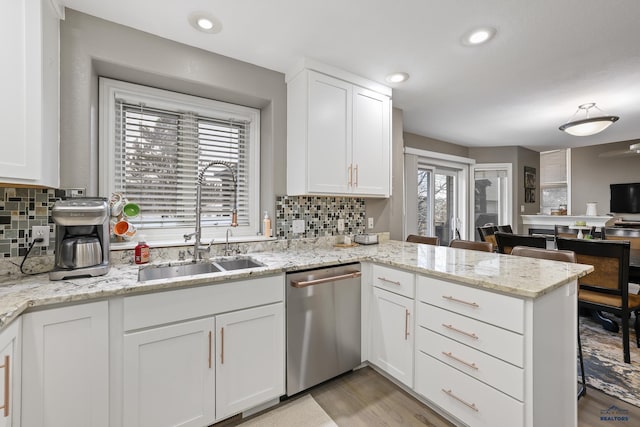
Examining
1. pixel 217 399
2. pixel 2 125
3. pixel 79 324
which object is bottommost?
pixel 217 399

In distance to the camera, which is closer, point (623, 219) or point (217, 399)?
point (217, 399)

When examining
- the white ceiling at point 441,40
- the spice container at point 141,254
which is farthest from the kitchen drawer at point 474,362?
the white ceiling at point 441,40

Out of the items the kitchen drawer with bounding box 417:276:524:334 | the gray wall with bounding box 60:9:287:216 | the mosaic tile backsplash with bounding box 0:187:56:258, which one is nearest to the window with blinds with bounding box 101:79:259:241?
the gray wall with bounding box 60:9:287:216

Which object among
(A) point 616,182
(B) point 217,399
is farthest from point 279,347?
(A) point 616,182

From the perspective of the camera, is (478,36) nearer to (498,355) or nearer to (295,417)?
(498,355)

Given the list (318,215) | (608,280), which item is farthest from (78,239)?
(608,280)

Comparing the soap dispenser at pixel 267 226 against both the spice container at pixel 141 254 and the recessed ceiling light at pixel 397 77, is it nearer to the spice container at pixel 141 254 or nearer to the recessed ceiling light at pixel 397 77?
the spice container at pixel 141 254

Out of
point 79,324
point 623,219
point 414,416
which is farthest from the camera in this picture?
point 623,219

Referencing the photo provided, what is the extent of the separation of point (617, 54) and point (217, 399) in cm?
351

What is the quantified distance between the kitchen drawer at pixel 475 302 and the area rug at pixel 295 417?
35.2 inches

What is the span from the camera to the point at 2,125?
3.93 ft

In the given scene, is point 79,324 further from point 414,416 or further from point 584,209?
point 584,209

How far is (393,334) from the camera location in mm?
1828

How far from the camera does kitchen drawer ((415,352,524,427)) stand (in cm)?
125
